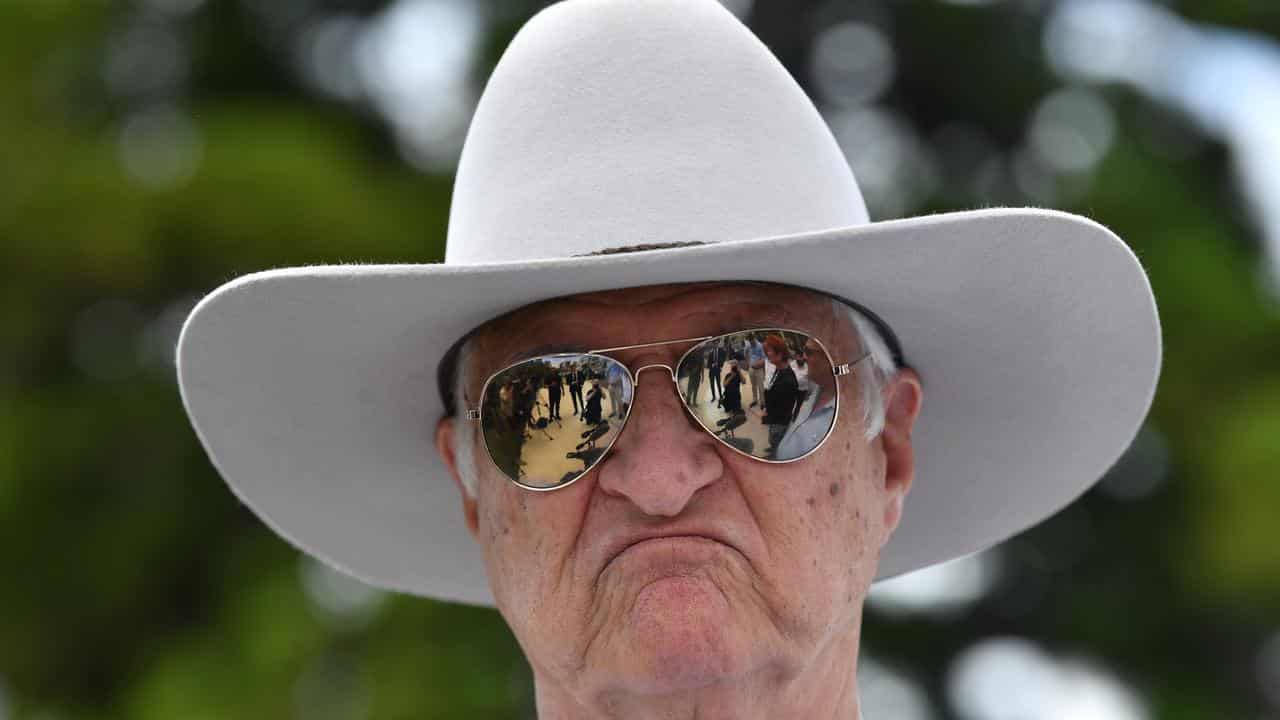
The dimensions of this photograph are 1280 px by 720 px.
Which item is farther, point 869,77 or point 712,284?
point 869,77

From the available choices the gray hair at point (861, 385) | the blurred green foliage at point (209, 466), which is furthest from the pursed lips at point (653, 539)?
the blurred green foliage at point (209, 466)

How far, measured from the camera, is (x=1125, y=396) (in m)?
2.38

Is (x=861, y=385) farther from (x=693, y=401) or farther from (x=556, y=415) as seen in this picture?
(x=556, y=415)

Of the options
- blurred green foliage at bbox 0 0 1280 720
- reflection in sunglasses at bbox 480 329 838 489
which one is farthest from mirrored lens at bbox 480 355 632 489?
blurred green foliage at bbox 0 0 1280 720

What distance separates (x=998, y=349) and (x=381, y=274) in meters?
0.91

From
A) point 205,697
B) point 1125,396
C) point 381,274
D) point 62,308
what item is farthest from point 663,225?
point 62,308

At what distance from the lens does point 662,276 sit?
76.2 inches

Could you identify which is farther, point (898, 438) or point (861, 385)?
point (898, 438)

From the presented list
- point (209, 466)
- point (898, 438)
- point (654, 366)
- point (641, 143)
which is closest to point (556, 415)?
point (654, 366)

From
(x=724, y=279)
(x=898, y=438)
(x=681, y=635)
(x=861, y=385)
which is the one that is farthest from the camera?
(x=898, y=438)

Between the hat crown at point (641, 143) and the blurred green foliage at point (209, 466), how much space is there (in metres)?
5.24

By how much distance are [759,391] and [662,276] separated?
0.19 metres

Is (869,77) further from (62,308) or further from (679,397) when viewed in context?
(679,397)

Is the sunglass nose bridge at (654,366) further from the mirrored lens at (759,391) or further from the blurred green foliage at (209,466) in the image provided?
the blurred green foliage at (209,466)
